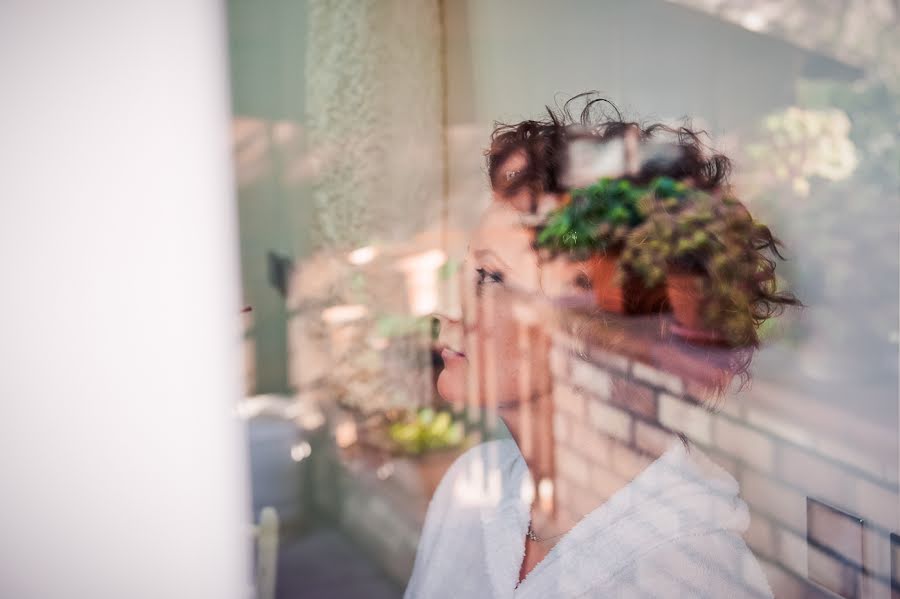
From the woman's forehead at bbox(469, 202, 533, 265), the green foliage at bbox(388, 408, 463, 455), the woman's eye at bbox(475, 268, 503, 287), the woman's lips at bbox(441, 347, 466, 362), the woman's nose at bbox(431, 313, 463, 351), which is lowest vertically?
the green foliage at bbox(388, 408, 463, 455)

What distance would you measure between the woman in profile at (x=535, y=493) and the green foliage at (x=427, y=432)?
0.13 feet

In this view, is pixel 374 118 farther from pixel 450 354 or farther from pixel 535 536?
pixel 535 536

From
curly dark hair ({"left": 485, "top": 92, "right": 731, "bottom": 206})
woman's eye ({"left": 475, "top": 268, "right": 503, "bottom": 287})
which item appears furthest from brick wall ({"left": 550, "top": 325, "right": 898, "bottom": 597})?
curly dark hair ({"left": 485, "top": 92, "right": 731, "bottom": 206})

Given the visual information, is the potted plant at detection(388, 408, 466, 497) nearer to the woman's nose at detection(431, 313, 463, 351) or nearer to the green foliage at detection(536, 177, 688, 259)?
the woman's nose at detection(431, 313, 463, 351)

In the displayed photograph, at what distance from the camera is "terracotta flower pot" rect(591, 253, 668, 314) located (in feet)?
3.40

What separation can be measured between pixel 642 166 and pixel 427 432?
0.58 metres

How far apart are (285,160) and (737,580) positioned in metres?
0.98

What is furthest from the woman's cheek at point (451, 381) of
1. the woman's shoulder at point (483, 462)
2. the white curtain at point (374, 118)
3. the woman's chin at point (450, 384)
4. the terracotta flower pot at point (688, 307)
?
the terracotta flower pot at point (688, 307)

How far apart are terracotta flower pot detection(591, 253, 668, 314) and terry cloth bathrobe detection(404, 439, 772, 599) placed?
0.25 m

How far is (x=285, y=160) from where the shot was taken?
41.6 inches

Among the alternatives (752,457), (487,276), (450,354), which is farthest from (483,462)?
(752,457)

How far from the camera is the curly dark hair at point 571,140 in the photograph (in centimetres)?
106

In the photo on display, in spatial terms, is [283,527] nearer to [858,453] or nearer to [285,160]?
[285,160]

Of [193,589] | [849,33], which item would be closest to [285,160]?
[193,589]
